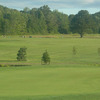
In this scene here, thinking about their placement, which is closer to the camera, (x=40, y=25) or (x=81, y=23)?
(x=81, y=23)

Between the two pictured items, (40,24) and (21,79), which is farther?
(40,24)

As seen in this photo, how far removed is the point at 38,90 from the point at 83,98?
1.56 m

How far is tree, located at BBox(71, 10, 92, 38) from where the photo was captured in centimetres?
10994

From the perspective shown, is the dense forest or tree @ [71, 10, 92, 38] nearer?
the dense forest

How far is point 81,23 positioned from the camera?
112 m

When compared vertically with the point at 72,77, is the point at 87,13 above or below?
above

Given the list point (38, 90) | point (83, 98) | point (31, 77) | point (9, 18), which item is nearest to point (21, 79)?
point (31, 77)

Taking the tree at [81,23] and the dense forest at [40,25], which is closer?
the dense forest at [40,25]

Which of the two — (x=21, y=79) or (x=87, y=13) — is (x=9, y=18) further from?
(x=21, y=79)

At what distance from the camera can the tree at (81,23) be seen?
110 metres

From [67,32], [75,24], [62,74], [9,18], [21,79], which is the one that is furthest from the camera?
[67,32]

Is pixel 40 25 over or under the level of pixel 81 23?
under

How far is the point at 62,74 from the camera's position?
1170 centimetres

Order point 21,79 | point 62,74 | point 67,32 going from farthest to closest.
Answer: point 67,32
point 62,74
point 21,79
